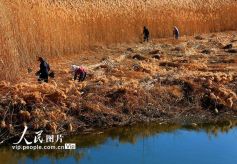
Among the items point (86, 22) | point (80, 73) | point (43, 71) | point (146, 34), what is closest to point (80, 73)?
point (80, 73)

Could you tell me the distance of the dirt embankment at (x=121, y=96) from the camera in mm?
14430

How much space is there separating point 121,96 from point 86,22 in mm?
8991

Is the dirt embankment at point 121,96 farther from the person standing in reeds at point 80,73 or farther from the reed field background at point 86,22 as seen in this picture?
the reed field background at point 86,22

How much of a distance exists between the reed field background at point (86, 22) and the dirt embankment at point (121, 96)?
94 centimetres

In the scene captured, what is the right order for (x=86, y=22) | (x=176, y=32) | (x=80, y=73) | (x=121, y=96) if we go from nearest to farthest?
(x=121, y=96)
(x=80, y=73)
(x=86, y=22)
(x=176, y=32)

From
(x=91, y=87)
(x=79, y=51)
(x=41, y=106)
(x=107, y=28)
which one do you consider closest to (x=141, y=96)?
(x=91, y=87)

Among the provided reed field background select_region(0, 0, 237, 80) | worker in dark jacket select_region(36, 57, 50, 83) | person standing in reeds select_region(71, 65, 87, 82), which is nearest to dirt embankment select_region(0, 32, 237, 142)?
person standing in reeds select_region(71, 65, 87, 82)

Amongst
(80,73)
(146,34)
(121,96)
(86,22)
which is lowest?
(121,96)

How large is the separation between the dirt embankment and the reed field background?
937 mm

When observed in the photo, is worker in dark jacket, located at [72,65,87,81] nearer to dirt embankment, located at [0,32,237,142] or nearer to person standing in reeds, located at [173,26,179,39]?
dirt embankment, located at [0,32,237,142]

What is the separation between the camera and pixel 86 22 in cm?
2445

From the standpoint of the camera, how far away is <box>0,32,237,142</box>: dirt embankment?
14430 mm

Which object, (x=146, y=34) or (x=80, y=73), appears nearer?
(x=80, y=73)

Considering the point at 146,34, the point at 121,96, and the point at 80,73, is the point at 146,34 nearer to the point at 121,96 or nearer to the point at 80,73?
the point at 80,73
